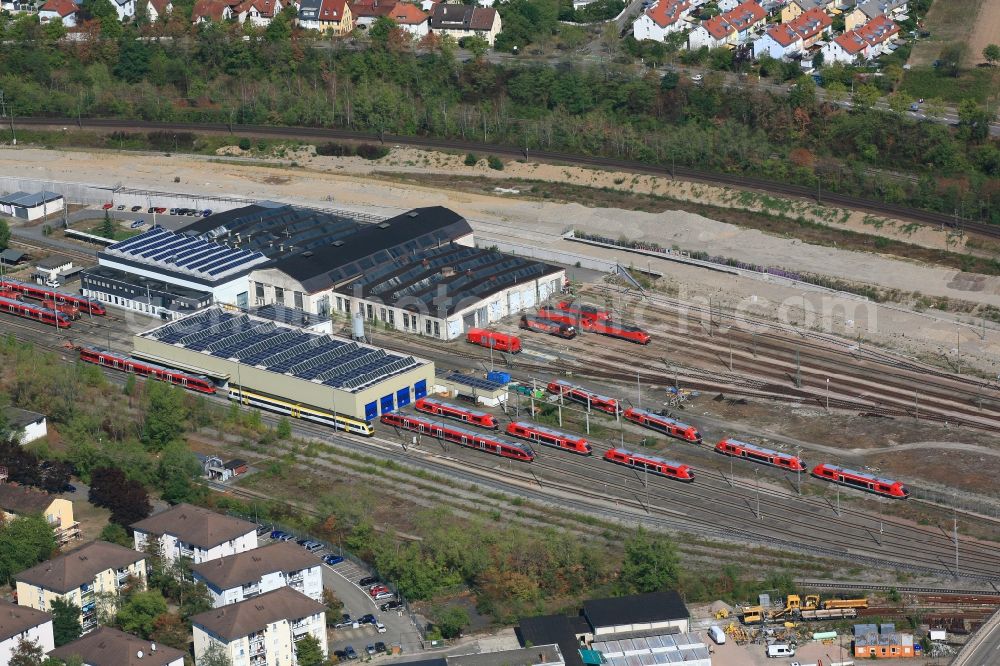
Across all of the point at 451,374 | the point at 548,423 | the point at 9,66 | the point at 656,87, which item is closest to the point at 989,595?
the point at 548,423

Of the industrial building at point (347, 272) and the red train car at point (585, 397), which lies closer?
the red train car at point (585, 397)

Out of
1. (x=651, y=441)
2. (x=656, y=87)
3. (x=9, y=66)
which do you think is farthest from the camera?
(x=9, y=66)

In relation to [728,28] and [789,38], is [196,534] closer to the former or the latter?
[789,38]

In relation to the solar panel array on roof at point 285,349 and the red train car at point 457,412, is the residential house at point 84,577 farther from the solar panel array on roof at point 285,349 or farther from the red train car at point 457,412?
the red train car at point 457,412

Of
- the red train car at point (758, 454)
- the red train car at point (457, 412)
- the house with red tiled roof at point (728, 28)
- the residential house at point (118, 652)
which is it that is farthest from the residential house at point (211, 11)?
the residential house at point (118, 652)

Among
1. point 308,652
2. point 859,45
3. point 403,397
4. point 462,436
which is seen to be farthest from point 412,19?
point 308,652

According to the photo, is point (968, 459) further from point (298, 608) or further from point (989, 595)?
point (298, 608)
